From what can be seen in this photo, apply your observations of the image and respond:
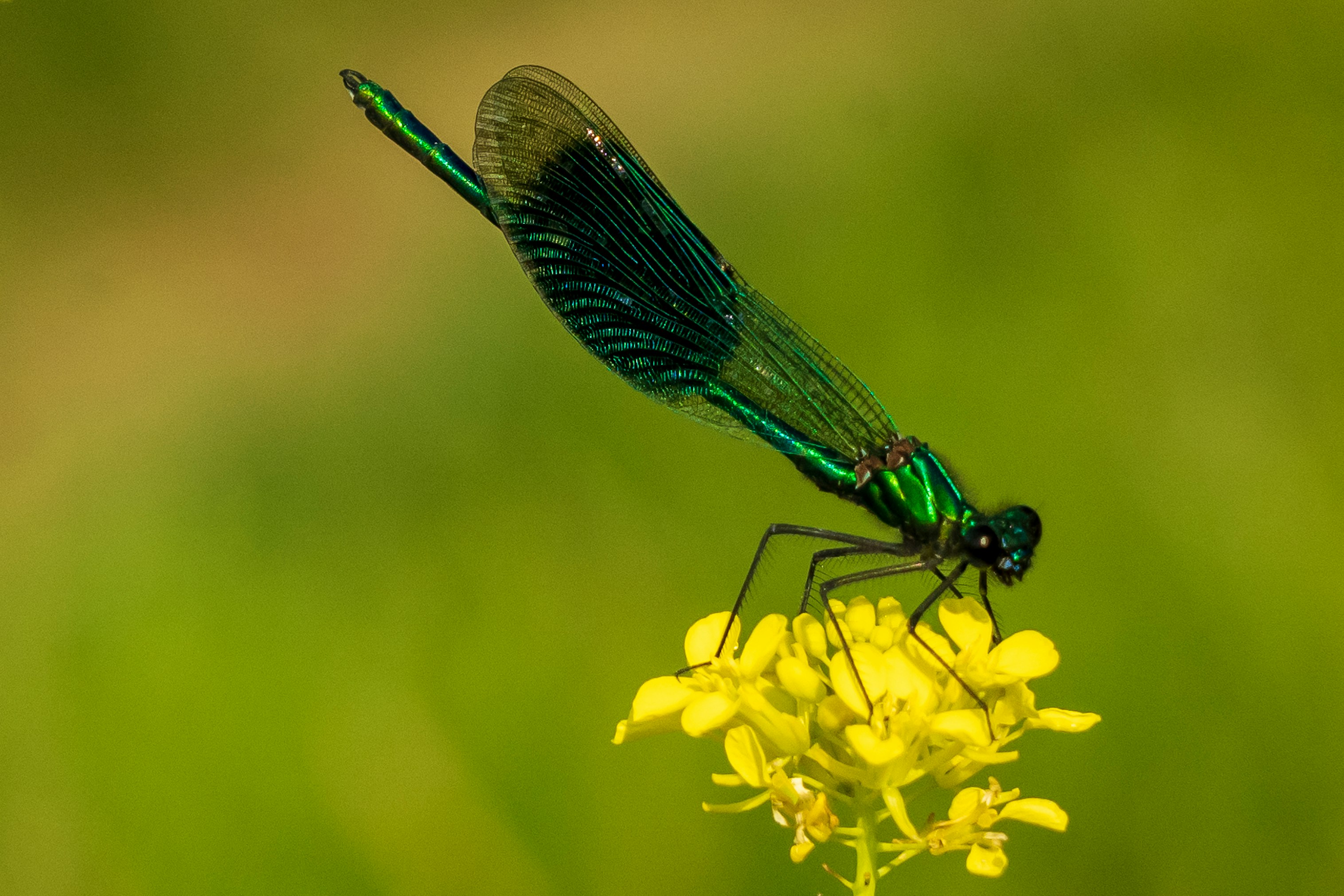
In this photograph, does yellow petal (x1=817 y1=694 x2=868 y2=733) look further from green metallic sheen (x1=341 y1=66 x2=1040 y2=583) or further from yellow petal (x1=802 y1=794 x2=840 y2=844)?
green metallic sheen (x1=341 y1=66 x2=1040 y2=583)

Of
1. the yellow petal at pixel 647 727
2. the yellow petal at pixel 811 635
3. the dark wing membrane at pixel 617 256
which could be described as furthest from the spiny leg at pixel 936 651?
the dark wing membrane at pixel 617 256

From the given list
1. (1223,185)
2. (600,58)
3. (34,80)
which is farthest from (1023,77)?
(34,80)

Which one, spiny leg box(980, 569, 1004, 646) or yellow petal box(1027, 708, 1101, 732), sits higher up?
spiny leg box(980, 569, 1004, 646)

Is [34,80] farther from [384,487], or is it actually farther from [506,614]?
[506,614]

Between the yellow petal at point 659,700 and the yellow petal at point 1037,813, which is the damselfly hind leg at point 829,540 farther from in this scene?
the yellow petal at point 1037,813

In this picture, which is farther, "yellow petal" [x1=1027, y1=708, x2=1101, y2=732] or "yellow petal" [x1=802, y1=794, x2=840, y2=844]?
"yellow petal" [x1=1027, y1=708, x2=1101, y2=732]

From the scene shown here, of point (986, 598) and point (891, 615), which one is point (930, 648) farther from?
point (986, 598)

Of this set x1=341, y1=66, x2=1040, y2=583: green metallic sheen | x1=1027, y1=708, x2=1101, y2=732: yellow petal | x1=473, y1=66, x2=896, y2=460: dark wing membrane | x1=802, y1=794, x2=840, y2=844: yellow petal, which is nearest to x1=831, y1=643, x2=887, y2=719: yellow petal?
x1=802, y1=794, x2=840, y2=844: yellow petal

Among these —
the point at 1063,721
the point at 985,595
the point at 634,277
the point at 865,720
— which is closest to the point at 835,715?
the point at 865,720
